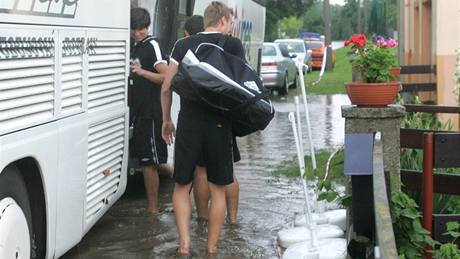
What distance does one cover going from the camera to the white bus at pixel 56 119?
4246 millimetres

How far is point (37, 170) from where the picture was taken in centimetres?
474

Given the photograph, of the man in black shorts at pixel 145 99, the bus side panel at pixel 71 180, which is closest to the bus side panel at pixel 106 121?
the bus side panel at pixel 71 180

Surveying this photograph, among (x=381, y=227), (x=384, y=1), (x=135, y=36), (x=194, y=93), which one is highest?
(x=384, y=1)

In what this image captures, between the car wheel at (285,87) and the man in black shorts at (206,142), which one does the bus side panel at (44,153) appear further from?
the car wheel at (285,87)

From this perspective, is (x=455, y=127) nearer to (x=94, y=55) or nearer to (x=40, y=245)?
(x=94, y=55)

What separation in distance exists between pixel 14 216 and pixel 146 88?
3.15m

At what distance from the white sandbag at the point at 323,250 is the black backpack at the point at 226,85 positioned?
958 millimetres

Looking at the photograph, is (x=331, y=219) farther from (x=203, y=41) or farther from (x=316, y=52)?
(x=316, y=52)

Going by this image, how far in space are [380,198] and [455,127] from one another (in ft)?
25.2

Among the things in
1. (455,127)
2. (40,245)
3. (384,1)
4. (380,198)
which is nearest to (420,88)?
(455,127)

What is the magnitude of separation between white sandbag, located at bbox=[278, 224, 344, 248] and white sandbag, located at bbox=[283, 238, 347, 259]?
0.51ft

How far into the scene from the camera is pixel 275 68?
24594 millimetres

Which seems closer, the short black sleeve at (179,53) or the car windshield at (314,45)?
the short black sleeve at (179,53)

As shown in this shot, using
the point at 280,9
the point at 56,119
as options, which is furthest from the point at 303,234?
the point at 280,9
